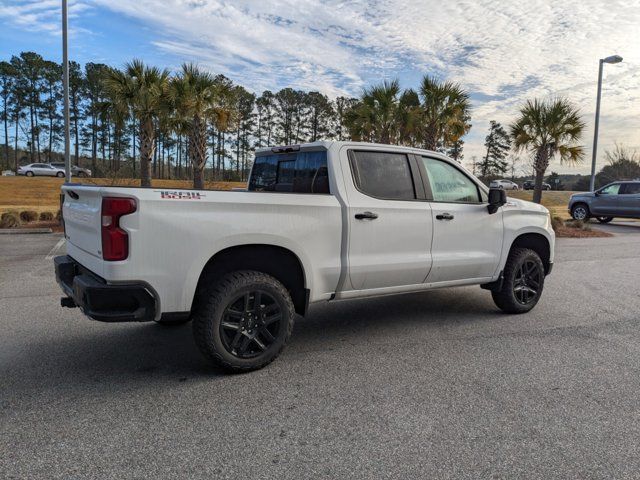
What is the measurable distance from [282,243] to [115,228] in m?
1.25

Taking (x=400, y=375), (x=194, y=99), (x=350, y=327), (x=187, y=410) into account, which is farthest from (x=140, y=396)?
(x=194, y=99)

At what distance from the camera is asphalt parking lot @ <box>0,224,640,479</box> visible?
267 cm

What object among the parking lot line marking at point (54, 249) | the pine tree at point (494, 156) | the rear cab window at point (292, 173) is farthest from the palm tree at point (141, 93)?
the pine tree at point (494, 156)

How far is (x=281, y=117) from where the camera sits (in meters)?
64.6

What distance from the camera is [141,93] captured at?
1944 cm

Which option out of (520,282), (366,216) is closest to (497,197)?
(520,282)

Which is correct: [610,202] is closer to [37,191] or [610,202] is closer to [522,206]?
[522,206]

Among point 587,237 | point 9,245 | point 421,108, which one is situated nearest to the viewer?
point 9,245

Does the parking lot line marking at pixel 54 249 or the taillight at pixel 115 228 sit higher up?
the taillight at pixel 115 228

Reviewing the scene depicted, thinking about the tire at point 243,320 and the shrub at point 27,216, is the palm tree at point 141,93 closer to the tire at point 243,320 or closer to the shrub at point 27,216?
the shrub at point 27,216

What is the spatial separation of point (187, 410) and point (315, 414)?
0.86 m

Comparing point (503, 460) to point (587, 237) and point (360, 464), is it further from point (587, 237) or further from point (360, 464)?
point (587, 237)

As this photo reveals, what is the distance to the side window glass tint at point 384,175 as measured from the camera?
4470 mm

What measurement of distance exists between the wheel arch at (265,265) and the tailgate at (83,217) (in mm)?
801
